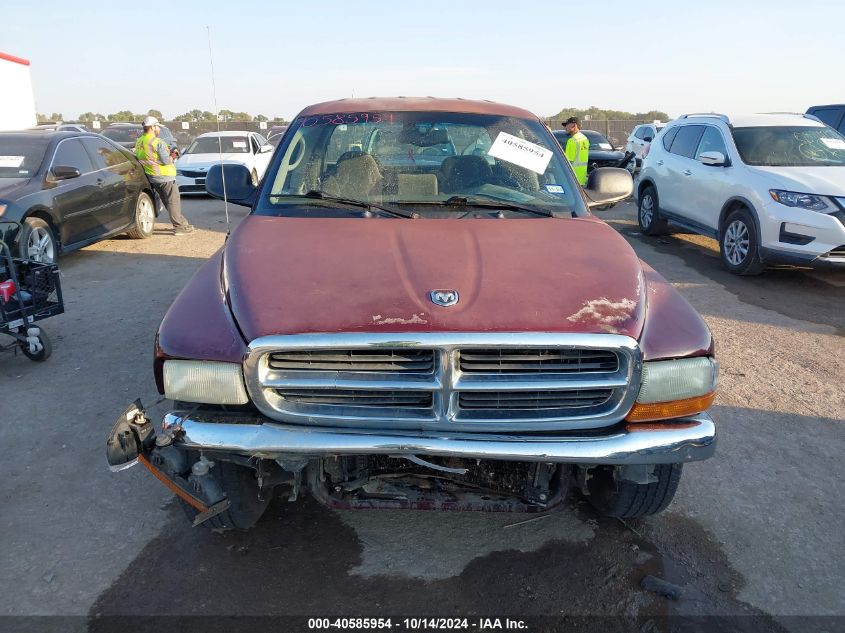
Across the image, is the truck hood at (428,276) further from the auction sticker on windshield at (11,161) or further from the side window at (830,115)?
the side window at (830,115)

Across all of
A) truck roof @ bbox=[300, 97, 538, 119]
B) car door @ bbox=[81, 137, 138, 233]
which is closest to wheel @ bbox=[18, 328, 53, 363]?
truck roof @ bbox=[300, 97, 538, 119]

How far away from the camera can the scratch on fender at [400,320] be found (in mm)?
2453

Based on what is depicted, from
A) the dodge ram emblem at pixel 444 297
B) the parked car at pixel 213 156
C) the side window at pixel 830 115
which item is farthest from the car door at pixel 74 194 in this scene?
the side window at pixel 830 115

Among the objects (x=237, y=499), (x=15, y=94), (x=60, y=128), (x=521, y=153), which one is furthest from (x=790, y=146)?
(x=15, y=94)

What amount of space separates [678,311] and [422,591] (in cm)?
158

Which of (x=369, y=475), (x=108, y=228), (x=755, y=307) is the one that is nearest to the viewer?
(x=369, y=475)

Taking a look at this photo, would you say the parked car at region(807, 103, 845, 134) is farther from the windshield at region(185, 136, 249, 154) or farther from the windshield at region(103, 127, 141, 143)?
the windshield at region(103, 127, 141, 143)

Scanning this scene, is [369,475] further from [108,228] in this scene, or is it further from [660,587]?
[108,228]

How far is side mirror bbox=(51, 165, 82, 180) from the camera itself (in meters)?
7.88

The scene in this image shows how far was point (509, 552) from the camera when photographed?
119 inches

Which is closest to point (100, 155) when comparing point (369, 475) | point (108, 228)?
point (108, 228)

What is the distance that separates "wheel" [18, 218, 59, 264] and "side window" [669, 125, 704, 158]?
8.26 m

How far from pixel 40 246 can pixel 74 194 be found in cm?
97

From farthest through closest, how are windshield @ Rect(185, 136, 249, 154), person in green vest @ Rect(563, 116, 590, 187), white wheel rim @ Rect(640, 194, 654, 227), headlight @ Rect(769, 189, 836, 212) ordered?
windshield @ Rect(185, 136, 249, 154) → person in green vest @ Rect(563, 116, 590, 187) → white wheel rim @ Rect(640, 194, 654, 227) → headlight @ Rect(769, 189, 836, 212)
